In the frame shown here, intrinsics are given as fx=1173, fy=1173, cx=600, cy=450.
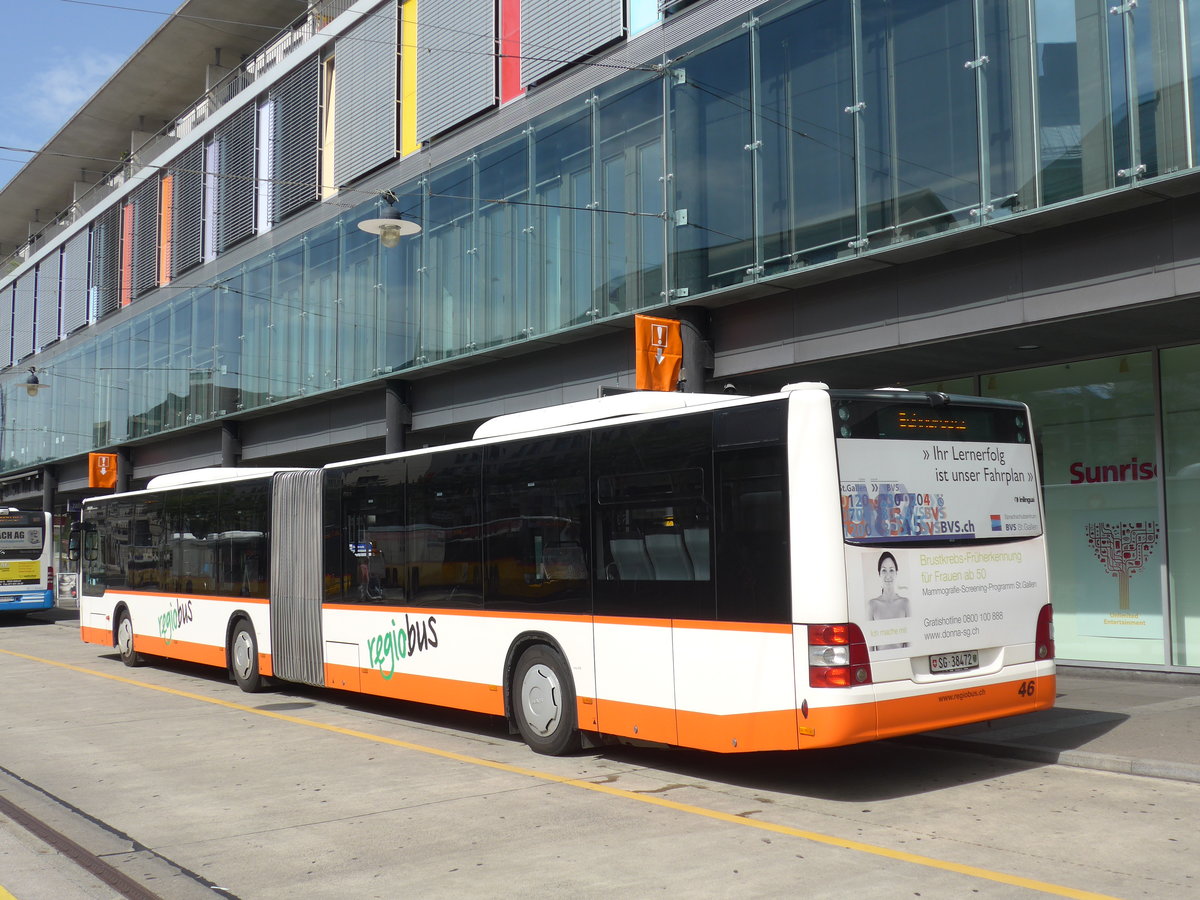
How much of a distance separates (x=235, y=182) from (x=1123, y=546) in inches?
1050

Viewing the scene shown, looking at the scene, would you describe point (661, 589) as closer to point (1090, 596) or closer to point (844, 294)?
point (844, 294)

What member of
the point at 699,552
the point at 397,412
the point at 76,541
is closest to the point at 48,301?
Result: the point at 76,541

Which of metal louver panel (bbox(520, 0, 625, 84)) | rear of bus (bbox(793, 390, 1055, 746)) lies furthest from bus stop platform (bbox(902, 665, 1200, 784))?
metal louver panel (bbox(520, 0, 625, 84))

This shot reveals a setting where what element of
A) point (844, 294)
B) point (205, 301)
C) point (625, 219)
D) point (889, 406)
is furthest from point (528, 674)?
point (205, 301)

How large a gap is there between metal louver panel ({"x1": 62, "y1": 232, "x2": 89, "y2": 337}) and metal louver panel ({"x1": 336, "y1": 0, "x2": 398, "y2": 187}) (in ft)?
76.8

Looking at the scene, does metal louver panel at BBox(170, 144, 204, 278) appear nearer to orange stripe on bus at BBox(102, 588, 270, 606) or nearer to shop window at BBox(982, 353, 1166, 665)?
orange stripe on bus at BBox(102, 588, 270, 606)

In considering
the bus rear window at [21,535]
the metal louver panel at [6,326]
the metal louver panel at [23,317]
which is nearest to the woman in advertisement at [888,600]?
the bus rear window at [21,535]

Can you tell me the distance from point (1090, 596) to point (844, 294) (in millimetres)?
5120

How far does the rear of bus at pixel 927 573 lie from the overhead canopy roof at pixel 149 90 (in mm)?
29765

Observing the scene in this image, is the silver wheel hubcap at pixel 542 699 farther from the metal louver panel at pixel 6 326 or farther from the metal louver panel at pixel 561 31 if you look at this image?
the metal louver panel at pixel 6 326

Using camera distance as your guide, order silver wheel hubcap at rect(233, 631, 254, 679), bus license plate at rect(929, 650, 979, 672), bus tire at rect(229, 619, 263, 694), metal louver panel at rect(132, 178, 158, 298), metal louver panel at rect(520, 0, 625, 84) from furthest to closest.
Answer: metal louver panel at rect(132, 178, 158, 298), metal louver panel at rect(520, 0, 625, 84), silver wheel hubcap at rect(233, 631, 254, 679), bus tire at rect(229, 619, 263, 694), bus license plate at rect(929, 650, 979, 672)

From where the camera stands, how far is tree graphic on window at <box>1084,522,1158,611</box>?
14.8 meters

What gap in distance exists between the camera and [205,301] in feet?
114

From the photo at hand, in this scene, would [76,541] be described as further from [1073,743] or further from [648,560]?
[1073,743]
